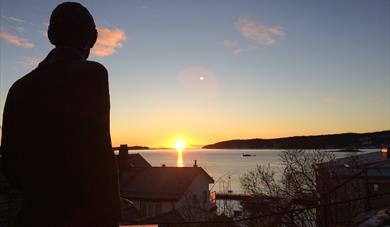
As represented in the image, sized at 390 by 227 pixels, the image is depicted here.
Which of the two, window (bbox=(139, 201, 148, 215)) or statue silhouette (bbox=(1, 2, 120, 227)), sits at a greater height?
statue silhouette (bbox=(1, 2, 120, 227))

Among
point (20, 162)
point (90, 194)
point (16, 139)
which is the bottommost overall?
point (90, 194)

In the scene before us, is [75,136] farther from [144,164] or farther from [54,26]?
[144,164]

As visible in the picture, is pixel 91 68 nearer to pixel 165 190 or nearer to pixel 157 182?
pixel 165 190

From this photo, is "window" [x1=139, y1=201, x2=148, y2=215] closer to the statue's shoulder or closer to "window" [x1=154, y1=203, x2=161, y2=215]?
"window" [x1=154, y1=203, x2=161, y2=215]

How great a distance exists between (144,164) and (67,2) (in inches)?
1675

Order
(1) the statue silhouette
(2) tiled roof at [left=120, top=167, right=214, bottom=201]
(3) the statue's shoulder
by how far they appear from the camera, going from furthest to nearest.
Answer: (2) tiled roof at [left=120, top=167, right=214, bottom=201] → (3) the statue's shoulder → (1) the statue silhouette

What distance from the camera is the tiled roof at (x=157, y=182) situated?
3180cm

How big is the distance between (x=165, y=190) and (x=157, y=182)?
6.52ft

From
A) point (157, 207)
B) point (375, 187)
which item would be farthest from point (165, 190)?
point (375, 187)

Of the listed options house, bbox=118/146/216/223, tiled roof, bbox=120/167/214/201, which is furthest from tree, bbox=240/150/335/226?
tiled roof, bbox=120/167/214/201

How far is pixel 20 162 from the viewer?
66.5 inches

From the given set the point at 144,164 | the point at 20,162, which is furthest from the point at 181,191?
the point at 20,162

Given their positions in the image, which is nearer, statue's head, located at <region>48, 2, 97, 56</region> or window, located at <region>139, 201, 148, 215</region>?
statue's head, located at <region>48, 2, 97, 56</region>

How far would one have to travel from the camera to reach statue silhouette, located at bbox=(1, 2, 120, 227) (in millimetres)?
1567
